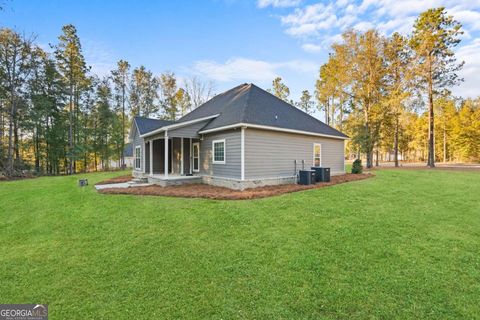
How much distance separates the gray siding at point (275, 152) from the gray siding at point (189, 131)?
3.30 m

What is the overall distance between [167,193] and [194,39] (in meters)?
13.7

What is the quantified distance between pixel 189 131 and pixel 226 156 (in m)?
2.60

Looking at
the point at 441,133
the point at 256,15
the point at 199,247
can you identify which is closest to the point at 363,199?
the point at 199,247

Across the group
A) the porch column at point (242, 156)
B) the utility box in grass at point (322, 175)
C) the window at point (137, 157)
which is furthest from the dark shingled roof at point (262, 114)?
the window at point (137, 157)

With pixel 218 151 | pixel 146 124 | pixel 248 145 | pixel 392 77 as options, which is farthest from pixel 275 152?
pixel 392 77

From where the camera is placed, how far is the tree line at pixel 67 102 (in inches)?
778

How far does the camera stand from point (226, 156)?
10.7m

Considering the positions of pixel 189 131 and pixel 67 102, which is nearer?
pixel 189 131

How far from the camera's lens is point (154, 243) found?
473 centimetres

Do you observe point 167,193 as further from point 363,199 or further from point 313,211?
point 363,199

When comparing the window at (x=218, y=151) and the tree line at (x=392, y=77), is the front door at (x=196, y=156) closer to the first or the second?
the window at (x=218, y=151)

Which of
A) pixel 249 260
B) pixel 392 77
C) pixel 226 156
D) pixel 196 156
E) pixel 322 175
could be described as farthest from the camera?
pixel 392 77

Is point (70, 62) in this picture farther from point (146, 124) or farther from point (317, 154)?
point (317, 154)

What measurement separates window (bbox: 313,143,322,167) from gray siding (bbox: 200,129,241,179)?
553 centimetres
